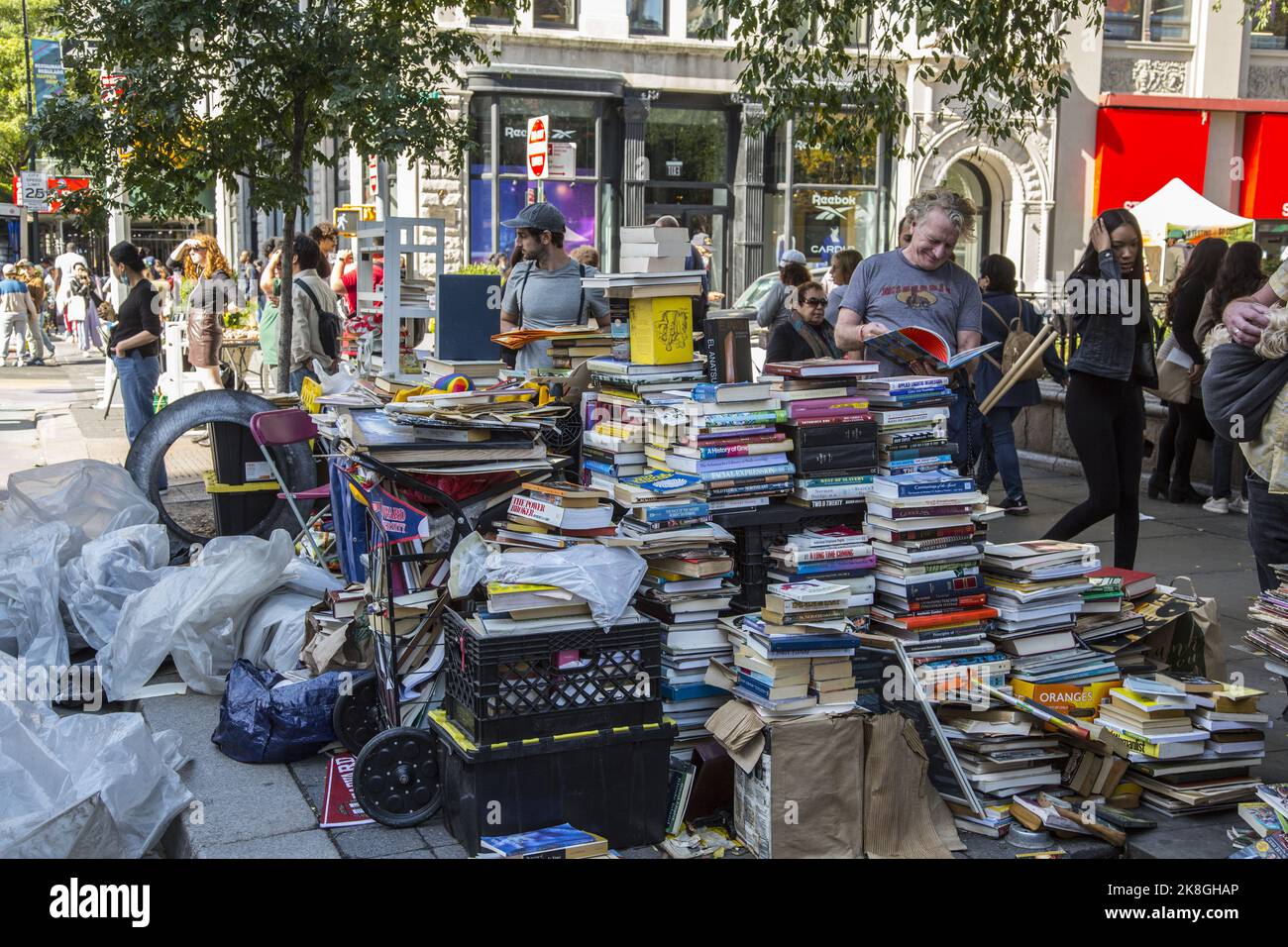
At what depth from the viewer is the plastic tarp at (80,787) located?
380 cm

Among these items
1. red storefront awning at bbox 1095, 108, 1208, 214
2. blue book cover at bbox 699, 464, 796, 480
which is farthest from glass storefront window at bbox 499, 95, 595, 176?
blue book cover at bbox 699, 464, 796, 480

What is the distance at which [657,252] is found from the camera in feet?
16.4

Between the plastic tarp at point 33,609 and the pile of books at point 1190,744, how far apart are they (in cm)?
452

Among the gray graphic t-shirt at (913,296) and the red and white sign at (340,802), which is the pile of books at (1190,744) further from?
the red and white sign at (340,802)

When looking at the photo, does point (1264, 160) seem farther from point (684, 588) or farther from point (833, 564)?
point (684, 588)

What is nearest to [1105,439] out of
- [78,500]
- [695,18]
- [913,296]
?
[913,296]

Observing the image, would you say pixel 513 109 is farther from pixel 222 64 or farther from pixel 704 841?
pixel 704 841

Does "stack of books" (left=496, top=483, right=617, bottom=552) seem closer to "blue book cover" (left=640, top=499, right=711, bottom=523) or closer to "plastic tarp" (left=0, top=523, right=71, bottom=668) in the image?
"blue book cover" (left=640, top=499, right=711, bottom=523)

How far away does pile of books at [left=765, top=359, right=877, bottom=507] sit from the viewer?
185 inches

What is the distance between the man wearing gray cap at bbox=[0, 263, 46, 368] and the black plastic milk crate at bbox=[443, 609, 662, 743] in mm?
22314

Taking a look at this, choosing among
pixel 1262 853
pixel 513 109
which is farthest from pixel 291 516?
pixel 513 109

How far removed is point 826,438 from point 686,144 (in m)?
20.2

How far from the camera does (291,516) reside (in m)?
7.68

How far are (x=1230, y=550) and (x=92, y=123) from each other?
8062 millimetres
